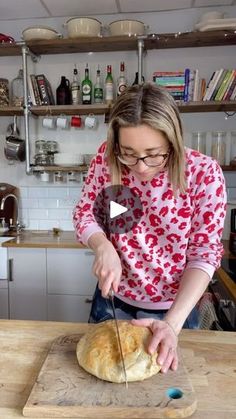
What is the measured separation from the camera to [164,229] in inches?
35.9

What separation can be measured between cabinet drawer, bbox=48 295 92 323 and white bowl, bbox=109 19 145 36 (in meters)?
1.80

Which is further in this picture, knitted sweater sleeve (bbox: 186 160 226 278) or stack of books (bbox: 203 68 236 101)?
stack of books (bbox: 203 68 236 101)

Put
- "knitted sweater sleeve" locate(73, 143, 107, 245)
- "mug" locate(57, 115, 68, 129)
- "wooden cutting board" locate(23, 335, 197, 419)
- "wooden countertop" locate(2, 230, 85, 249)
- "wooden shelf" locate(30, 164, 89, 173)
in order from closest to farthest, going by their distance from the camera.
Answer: "wooden cutting board" locate(23, 335, 197, 419), "knitted sweater sleeve" locate(73, 143, 107, 245), "wooden countertop" locate(2, 230, 85, 249), "wooden shelf" locate(30, 164, 89, 173), "mug" locate(57, 115, 68, 129)

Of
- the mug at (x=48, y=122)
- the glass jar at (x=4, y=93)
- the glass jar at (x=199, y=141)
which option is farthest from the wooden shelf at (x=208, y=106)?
the glass jar at (x=4, y=93)

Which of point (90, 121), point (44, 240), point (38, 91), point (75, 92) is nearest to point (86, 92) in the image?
point (75, 92)

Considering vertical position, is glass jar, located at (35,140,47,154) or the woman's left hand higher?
glass jar, located at (35,140,47,154)

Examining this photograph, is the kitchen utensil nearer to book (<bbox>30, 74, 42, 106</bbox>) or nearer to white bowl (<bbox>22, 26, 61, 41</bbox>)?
book (<bbox>30, 74, 42, 106</bbox>)

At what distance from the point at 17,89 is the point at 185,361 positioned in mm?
2435

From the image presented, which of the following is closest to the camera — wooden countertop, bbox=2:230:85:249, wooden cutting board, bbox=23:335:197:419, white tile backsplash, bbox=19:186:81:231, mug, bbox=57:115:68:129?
wooden cutting board, bbox=23:335:197:419

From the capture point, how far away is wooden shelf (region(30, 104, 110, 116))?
2.35 metres

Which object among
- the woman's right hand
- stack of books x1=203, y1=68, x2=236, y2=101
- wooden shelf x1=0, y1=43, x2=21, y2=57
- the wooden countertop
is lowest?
the wooden countertop

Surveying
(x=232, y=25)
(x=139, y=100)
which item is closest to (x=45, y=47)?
(x=232, y=25)

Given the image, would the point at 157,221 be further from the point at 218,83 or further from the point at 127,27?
the point at 127,27

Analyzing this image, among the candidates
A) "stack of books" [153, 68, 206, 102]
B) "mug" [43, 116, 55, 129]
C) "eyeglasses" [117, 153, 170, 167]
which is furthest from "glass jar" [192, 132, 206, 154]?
"eyeglasses" [117, 153, 170, 167]
